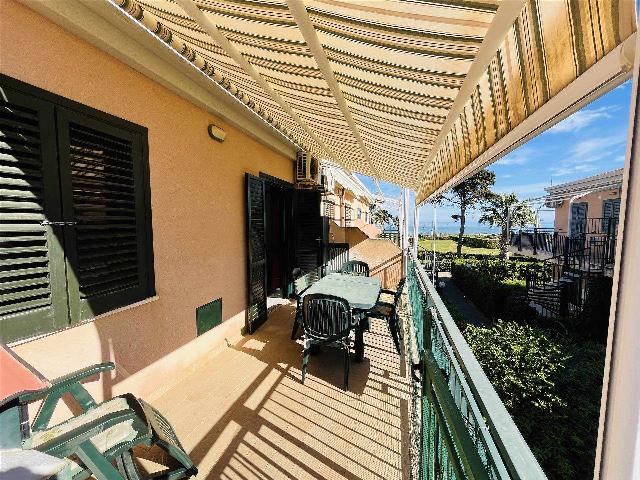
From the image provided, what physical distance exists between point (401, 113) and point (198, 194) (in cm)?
281

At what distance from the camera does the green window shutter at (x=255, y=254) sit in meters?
5.52

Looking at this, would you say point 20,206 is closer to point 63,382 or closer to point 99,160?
point 99,160

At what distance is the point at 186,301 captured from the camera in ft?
13.5

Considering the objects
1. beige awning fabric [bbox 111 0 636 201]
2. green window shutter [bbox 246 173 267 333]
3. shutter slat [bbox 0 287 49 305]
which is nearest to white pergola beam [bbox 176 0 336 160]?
beige awning fabric [bbox 111 0 636 201]

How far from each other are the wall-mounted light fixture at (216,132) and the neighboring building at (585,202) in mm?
13746

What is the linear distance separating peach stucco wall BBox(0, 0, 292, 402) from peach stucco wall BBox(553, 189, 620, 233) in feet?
49.3

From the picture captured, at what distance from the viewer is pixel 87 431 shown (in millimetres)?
1719

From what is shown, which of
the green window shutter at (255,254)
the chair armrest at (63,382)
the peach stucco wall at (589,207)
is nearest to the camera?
the chair armrest at (63,382)

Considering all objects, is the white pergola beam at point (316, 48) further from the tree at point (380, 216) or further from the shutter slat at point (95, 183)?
the tree at point (380, 216)

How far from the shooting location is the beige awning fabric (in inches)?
45.6

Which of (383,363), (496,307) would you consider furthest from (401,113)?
(496,307)

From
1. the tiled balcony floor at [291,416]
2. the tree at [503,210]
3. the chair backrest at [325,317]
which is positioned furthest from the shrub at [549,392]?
the tree at [503,210]

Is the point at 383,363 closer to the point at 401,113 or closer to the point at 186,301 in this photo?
the point at 186,301

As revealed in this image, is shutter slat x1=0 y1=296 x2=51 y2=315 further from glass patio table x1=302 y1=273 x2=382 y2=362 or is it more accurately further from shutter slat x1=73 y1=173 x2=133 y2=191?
glass patio table x1=302 y1=273 x2=382 y2=362
